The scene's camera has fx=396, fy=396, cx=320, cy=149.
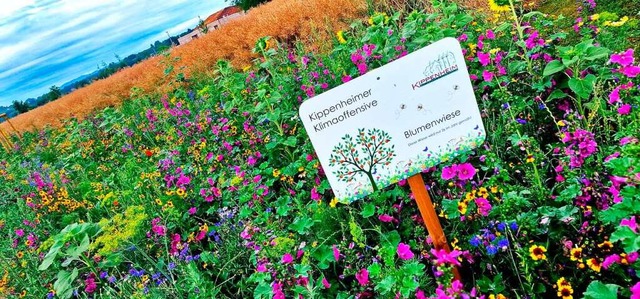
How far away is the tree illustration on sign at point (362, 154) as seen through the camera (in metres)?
1.51

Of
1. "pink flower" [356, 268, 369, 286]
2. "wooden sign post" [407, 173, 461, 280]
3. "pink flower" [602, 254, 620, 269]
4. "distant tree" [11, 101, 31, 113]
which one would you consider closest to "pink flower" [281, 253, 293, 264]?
"pink flower" [356, 268, 369, 286]

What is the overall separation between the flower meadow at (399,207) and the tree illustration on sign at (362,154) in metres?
0.22

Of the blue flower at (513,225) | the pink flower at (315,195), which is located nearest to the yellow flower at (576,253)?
the blue flower at (513,225)

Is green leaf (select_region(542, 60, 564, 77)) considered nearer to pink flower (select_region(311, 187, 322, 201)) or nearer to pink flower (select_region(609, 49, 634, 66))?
pink flower (select_region(609, 49, 634, 66))

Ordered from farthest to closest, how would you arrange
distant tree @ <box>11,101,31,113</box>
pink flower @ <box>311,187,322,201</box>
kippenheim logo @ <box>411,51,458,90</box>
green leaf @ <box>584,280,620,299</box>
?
distant tree @ <box>11,101,31,113</box> < pink flower @ <box>311,187,322,201</box> < kippenheim logo @ <box>411,51,458,90</box> < green leaf @ <box>584,280,620,299</box>

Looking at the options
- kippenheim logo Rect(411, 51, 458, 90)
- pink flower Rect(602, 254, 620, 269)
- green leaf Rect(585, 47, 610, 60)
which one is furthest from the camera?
green leaf Rect(585, 47, 610, 60)

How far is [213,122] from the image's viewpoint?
4352mm

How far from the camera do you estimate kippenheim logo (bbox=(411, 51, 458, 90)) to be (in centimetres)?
144

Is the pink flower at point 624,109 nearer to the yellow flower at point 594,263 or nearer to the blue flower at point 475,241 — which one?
the yellow flower at point 594,263

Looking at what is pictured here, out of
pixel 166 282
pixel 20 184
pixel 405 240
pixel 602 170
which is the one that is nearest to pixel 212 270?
pixel 166 282

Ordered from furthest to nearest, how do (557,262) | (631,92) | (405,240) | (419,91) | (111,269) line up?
(111,269) → (405,240) → (631,92) → (557,262) → (419,91)

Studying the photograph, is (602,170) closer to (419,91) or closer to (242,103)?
(419,91)

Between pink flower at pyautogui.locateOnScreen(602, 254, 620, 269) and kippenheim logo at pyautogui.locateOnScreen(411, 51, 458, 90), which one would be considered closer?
pink flower at pyautogui.locateOnScreen(602, 254, 620, 269)

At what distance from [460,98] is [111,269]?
265 centimetres
